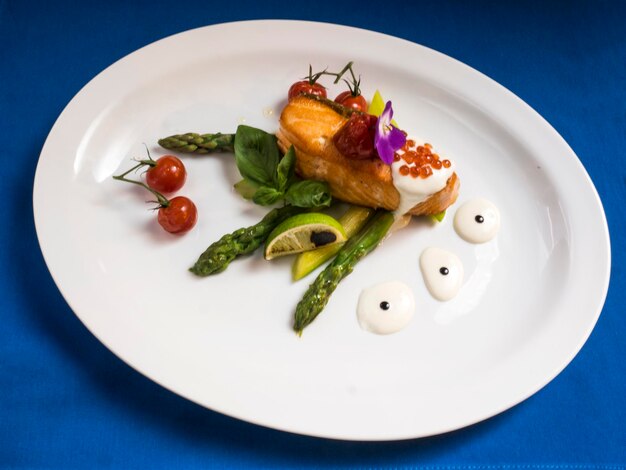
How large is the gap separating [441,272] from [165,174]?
1820 mm

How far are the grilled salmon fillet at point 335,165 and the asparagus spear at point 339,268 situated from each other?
0.43 feet

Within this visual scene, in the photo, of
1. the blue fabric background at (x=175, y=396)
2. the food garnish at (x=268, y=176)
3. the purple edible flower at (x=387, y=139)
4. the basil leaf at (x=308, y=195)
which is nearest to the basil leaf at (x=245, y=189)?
the food garnish at (x=268, y=176)

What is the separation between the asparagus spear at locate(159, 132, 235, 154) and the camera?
3.94 metres

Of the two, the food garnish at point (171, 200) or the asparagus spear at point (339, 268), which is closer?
the asparagus spear at point (339, 268)

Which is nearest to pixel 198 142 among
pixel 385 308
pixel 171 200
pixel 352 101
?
pixel 171 200

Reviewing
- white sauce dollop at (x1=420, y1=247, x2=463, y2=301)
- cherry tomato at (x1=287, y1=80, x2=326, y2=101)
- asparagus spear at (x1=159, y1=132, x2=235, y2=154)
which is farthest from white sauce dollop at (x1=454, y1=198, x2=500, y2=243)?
asparagus spear at (x1=159, y1=132, x2=235, y2=154)

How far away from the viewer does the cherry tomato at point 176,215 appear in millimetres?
3564

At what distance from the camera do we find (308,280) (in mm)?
3629

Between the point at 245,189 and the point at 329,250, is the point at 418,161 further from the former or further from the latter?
the point at 245,189

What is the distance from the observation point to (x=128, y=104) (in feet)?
13.2

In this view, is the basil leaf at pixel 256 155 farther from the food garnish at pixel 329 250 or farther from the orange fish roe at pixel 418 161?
the orange fish roe at pixel 418 161

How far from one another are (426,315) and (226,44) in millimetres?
2362

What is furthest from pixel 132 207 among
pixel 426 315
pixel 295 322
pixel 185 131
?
pixel 426 315

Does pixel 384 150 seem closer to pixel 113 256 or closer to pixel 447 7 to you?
pixel 113 256
